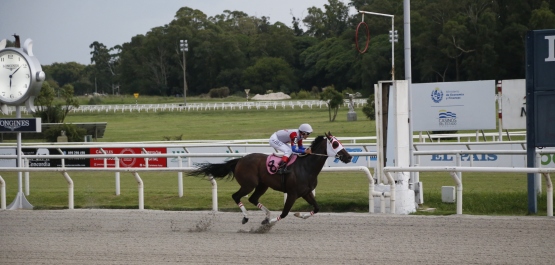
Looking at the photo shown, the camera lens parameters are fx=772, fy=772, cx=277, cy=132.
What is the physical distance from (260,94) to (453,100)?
4474cm

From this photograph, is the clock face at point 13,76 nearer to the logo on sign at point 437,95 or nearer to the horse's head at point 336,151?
the horse's head at point 336,151

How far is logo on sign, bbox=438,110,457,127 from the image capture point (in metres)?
15.1

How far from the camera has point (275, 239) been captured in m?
8.20

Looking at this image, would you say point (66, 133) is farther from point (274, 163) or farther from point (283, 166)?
point (283, 166)

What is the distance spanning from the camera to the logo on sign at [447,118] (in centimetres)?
1505

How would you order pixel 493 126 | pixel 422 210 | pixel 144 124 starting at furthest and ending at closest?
pixel 144 124, pixel 493 126, pixel 422 210

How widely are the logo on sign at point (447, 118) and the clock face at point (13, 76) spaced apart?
25.2ft

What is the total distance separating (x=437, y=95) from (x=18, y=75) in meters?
7.81

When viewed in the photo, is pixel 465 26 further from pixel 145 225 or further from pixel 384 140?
pixel 145 225

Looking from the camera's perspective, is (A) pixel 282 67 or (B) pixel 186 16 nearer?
(A) pixel 282 67

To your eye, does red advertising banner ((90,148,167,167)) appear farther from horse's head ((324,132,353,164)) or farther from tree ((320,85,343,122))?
tree ((320,85,343,122))

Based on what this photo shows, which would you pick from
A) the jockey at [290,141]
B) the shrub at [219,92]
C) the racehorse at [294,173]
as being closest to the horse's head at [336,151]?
the racehorse at [294,173]

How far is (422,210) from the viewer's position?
1072 centimetres

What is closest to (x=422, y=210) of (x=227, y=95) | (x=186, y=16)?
(x=227, y=95)
